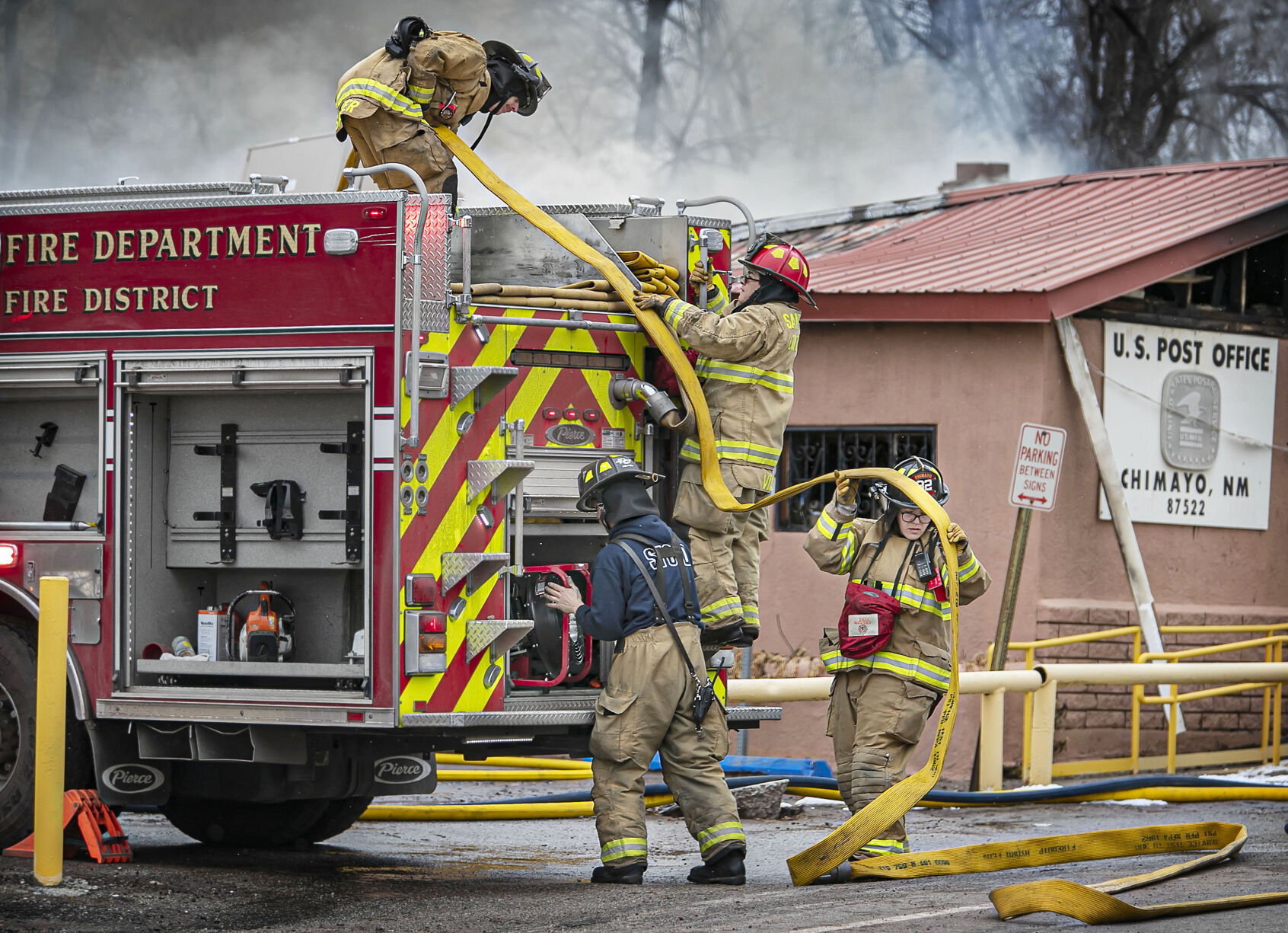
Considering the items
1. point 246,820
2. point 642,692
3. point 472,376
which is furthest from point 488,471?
point 246,820

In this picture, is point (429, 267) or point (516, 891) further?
point (516, 891)

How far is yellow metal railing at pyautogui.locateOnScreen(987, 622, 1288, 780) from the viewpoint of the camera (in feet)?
39.0

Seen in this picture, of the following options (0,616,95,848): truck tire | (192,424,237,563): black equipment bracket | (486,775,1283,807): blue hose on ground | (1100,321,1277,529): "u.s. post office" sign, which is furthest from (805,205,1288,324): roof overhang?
(0,616,95,848): truck tire

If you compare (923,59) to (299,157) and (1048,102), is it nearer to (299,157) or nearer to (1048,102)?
(1048,102)

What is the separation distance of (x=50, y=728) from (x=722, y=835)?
8.51ft

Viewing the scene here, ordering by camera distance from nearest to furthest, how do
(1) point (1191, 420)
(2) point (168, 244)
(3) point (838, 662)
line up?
(2) point (168, 244) → (3) point (838, 662) → (1) point (1191, 420)

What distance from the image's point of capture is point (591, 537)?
7.89 m

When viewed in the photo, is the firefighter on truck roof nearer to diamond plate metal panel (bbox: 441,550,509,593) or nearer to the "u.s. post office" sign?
diamond plate metal panel (bbox: 441,550,509,593)

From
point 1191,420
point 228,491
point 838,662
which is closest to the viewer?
point 228,491

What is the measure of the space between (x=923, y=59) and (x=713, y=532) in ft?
69.5

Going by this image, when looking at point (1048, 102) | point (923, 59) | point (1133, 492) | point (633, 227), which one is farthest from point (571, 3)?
point (633, 227)

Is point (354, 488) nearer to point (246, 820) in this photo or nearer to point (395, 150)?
point (395, 150)

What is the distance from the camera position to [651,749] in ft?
23.8

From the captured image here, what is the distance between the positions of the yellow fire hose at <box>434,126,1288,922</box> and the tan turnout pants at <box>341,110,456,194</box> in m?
0.10
